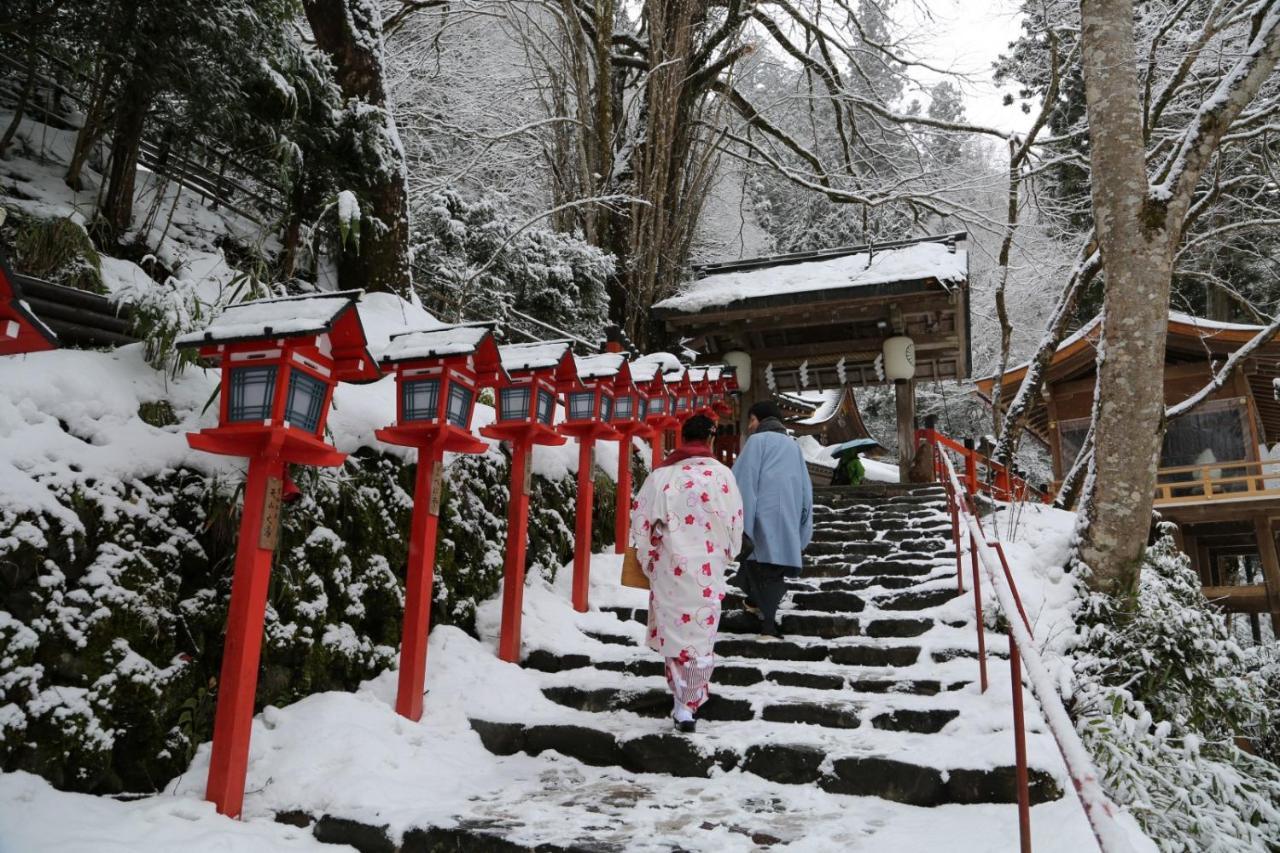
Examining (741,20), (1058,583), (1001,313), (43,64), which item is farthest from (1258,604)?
(43,64)

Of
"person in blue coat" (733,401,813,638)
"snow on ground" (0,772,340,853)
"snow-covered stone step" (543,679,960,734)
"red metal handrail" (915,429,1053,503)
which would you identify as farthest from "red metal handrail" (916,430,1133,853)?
"red metal handrail" (915,429,1053,503)

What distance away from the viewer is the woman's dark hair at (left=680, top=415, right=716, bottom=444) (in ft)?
16.3

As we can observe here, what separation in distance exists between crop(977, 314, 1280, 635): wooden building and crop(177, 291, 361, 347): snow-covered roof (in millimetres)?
12370

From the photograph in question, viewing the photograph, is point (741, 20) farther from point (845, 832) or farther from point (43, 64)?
point (845, 832)

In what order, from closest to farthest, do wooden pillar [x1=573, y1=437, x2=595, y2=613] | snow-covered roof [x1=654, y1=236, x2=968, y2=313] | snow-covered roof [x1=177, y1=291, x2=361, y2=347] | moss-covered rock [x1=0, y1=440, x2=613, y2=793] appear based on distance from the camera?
moss-covered rock [x1=0, y1=440, x2=613, y2=793] < snow-covered roof [x1=177, y1=291, x2=361, y2=347] < wooden pillar [x1=573, y1=437, x2=595, y2=613] < snow-covered roof [x1=654, y1=236, x2=968, y2=313]

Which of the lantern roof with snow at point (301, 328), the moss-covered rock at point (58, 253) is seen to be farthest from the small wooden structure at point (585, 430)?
the moss-covered rock at point (58, 253)

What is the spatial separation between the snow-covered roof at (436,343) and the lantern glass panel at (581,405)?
1.85 metres

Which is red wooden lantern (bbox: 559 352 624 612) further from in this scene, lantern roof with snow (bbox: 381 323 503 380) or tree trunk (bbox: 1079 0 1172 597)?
tree trunk (bbox: 1079 0 1172 597)

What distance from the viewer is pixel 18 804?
2566 millimetres

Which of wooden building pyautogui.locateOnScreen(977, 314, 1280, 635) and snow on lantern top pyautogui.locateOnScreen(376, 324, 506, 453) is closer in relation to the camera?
snow on lantern top pyautogui.locateOnScreen(376, 324, 506, 453)

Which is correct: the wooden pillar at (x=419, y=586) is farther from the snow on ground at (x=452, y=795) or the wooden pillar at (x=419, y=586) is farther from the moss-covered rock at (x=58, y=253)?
the moss-covered rock at (x=58, y=253)

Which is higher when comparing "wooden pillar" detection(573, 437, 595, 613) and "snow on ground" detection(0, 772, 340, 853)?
"wooden pillar" detection(573, 437, 595, 613)

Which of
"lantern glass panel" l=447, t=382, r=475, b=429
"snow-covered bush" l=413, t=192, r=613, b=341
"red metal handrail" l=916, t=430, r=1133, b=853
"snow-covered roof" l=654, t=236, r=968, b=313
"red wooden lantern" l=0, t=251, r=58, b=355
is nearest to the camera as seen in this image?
"red metal handrail" l=916, t=430, r=1133, b=853

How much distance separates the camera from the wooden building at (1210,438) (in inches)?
534
